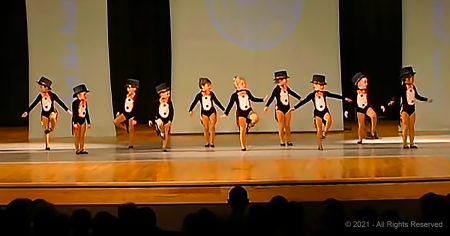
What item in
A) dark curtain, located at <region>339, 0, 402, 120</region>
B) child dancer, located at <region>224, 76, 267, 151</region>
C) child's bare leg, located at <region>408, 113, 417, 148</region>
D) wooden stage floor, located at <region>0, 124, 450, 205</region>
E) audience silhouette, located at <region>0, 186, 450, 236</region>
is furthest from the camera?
dark curtain, located at <region>339, 0, 402, 120</region>

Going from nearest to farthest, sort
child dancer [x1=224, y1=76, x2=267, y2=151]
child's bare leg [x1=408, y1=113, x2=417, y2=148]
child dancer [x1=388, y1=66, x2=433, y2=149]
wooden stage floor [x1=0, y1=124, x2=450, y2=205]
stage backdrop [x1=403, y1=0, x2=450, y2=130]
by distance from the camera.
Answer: wooden stage floor [x1=0, y1=124, x2=450, y2=205] < child dancer [x1=388, y1=66, x2=433, y2=149] < child's bare leg [x1=408, y1=113, x2=417, y2=148] < child dancer [x1=224, y1=76, x2=267, y2=151] < stage backdrop [x1=403, y1=0, x2=450, y2=130]

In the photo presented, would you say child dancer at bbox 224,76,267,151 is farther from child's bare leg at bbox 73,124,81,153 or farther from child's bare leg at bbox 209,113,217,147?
child's bare leg at bbox 73,124,81,153

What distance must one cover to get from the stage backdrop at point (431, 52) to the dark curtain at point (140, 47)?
13.9 feet

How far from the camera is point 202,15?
9922 mm

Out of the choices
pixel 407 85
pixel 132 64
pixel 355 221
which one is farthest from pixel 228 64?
pixel 355 221

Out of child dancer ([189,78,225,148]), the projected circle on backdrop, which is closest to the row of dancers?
child dancer ([189,78,225,148])

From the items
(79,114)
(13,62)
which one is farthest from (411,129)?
(13,62)

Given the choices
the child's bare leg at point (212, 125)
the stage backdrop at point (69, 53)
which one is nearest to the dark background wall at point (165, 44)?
the stage backdrop at point (69, 53)

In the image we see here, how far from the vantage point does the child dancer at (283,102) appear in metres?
8.05

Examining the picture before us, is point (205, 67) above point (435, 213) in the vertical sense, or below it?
above

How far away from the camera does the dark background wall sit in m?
11.6

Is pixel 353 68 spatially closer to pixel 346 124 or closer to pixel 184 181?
pixel 346 124

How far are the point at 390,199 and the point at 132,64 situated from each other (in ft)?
24.1

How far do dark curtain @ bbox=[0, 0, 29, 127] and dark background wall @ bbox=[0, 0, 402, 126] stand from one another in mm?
64
